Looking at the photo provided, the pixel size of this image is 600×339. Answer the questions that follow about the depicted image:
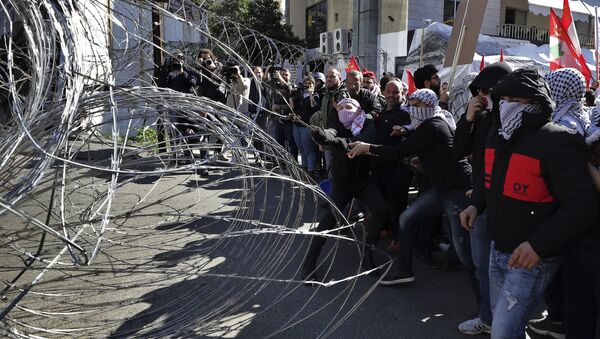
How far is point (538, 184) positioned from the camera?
7.62 ft

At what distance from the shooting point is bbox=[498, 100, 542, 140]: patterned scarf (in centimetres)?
240

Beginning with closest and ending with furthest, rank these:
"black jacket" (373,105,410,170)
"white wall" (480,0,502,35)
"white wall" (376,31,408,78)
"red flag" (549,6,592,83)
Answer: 1. "black jacket" (373,105,410,170)
2. "red flag" (549,6,592,83)
3. "white wall" (376,31,408,78)
4. "white wall" (480,0,502,35)

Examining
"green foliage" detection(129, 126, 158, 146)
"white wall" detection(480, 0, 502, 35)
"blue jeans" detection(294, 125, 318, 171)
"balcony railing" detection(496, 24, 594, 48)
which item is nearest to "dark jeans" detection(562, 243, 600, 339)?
"green foliage" detection(129, 126, 158, 146)

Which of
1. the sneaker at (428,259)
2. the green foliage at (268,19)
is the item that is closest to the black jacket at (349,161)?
the sneaker at (428,259)

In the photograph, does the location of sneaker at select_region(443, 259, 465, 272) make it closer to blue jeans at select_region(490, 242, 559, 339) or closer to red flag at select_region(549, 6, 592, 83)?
blue jeans at select_region(490, 242, 559, 339)

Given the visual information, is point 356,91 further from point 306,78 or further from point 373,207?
point 306,78

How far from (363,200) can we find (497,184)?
6.69 feet

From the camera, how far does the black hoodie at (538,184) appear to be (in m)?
2.20

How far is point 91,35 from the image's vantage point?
101 inches

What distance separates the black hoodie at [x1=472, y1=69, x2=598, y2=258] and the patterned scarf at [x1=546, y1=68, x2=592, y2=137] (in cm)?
69

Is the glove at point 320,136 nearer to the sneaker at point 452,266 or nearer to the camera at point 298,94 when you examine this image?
the sneaker at point 452,266

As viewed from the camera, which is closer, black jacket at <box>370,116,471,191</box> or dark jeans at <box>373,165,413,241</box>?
black jacket at <box>370,116,471,191</box>

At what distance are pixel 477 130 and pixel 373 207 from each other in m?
1.20

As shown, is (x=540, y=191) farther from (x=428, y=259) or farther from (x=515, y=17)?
(x=515, y=17)
